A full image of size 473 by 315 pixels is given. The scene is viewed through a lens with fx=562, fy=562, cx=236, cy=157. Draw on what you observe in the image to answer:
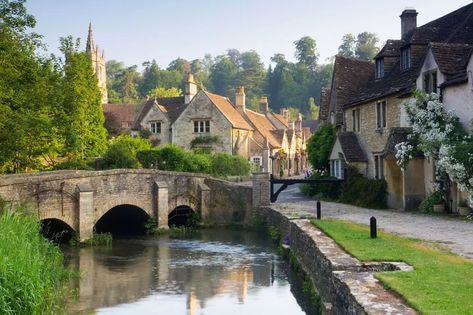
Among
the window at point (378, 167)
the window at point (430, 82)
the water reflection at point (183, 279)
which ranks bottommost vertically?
the water reflection at point (183, 279)

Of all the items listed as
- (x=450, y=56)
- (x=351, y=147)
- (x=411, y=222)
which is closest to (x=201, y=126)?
(x=351, y=147)

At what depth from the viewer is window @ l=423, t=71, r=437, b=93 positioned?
24.7 metres

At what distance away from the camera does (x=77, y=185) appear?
1079 inches

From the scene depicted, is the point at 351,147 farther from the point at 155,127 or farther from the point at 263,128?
the point at 263,128

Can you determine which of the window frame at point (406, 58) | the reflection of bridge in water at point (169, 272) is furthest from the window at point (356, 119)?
the reflection of bridge in water at point (169, 272)

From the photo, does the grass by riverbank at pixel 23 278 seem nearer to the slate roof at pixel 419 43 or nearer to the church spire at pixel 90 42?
the slate roof at pixel 419 43

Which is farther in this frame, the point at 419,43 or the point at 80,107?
the point at 80,107

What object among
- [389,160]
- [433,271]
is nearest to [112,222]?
[389,160]

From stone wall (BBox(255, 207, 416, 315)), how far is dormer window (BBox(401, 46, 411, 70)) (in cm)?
1273

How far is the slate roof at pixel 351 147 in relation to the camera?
32.2 meters

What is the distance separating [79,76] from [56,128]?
6384 millimetres

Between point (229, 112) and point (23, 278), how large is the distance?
41625 mm

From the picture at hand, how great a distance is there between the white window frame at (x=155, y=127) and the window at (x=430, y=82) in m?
32.9

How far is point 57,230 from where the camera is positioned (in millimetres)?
30031
